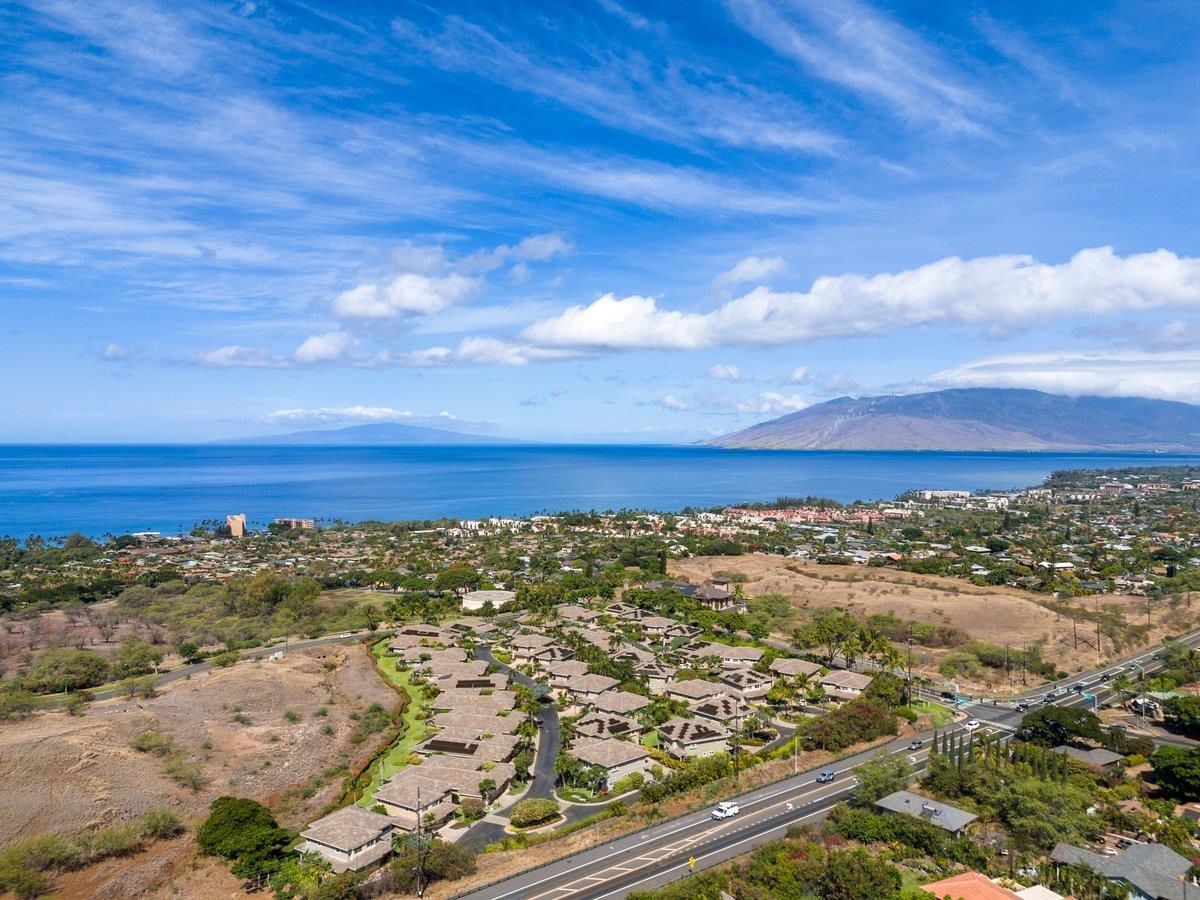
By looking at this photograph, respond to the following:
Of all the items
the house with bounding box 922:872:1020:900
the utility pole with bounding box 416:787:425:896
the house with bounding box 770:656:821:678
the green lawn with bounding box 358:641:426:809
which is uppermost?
the house with bounding box 922:872:1020:900

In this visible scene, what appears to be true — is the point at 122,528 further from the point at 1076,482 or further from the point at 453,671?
the point at 1076,482

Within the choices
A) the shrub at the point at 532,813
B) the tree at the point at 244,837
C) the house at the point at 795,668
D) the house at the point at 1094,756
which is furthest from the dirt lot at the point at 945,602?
the tree at the point at 244,837

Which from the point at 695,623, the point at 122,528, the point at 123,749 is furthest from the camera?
the point at 122,528

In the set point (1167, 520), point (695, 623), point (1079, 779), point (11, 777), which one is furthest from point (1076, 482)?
point (11, 777)

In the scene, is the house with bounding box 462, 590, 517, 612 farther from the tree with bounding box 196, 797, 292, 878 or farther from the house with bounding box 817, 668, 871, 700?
the tree with bounding box 196, 797, 292, 878

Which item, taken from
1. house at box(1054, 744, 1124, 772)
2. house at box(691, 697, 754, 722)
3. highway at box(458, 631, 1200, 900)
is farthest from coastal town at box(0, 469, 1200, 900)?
highway at box(458, 631, 1200, 900)

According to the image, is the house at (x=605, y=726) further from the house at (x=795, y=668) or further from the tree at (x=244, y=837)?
the tree at (x=244, y=837)

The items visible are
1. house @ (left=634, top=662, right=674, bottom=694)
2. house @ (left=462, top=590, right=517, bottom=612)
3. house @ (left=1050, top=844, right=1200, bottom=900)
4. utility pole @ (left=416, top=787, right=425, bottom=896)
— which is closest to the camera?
house @ (left=1050, top=844, right=1200, bottom=900)
